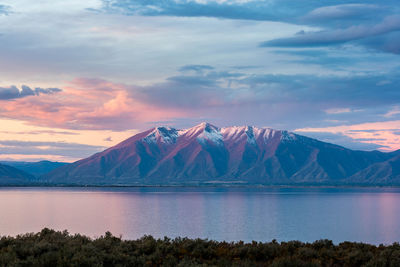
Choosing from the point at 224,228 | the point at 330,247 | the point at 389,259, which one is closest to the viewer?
the point at 389,259

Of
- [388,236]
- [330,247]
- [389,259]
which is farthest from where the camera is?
[388,236]

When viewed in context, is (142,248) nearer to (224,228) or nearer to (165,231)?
(165,231)

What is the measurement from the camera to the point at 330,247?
25.7 m

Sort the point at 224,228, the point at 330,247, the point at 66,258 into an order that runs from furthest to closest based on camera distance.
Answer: the point at 224,228, the point at 330,247, the point at 66,258

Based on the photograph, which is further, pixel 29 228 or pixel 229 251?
pixel 29 228

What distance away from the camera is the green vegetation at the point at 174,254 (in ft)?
63.9

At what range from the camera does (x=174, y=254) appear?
23.0 metres

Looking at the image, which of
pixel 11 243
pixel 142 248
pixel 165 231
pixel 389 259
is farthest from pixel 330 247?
pixel 165 231

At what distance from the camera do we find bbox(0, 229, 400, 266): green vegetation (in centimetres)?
1948

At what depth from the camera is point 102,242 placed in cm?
2314

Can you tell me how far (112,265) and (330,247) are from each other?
1099 cm

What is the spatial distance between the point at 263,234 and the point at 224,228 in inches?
422

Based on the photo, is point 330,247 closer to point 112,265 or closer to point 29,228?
point 112,265

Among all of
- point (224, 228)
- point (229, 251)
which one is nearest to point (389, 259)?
point (229, 251)
